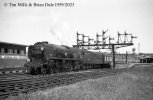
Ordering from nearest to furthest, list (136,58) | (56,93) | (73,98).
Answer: (73,98) → (56,93) → (136,58)

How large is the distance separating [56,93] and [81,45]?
2632 cm

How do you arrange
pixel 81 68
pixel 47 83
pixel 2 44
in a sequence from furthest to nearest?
pixel 2 44
pixel 81 68
pixel 47 83

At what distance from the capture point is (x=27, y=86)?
1177 cm

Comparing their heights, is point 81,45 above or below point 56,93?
above

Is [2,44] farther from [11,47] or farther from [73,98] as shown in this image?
[73,98]

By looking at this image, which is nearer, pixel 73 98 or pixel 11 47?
pixel 73 98

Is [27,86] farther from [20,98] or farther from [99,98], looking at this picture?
[99,98]

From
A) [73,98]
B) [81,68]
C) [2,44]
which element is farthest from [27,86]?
[2,44]

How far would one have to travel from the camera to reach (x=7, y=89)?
412 inches

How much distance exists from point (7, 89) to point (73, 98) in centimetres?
374

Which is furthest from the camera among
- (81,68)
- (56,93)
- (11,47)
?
(11,47)

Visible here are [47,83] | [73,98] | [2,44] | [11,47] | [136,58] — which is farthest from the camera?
[136,58]

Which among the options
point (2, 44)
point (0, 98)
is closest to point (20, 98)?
point (0, 98)

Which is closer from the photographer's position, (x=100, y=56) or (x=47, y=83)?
(x=47, y=83)
